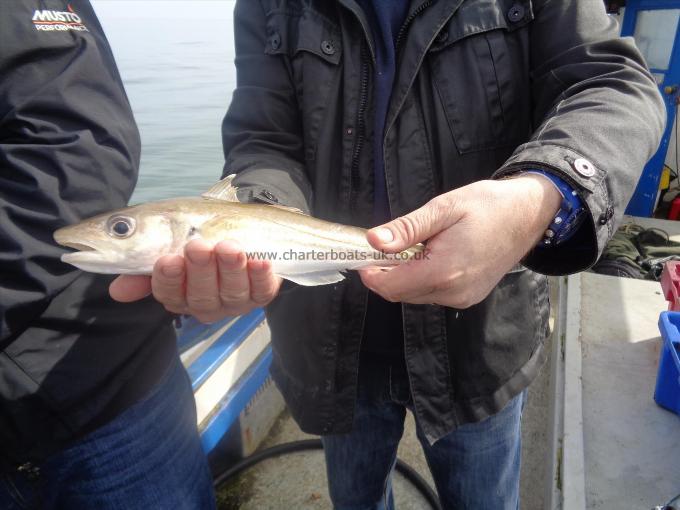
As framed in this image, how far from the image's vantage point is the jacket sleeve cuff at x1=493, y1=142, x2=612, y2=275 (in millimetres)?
1336

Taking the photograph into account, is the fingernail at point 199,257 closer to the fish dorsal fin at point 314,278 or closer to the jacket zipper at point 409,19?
the fish dorsal fin at point 314,278

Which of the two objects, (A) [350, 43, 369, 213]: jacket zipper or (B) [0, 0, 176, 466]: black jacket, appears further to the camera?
(A) [350, 43, 369, 213]: jacket zipper

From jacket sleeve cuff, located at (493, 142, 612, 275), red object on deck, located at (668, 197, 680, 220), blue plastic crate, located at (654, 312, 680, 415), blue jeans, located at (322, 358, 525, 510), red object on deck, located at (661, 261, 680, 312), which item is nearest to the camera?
jacket sleeve cuff, located at (493, 142, 612, 275)

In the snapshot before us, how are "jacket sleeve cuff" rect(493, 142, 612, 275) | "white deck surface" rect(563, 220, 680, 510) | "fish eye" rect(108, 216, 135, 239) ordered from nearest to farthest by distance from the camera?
"jacket sleeve cuff" rect(493, 142, 612, 275), "fish eye" rect(108, 216, 135, 239), "white deck surface" rect(563, 220, 680, 510)

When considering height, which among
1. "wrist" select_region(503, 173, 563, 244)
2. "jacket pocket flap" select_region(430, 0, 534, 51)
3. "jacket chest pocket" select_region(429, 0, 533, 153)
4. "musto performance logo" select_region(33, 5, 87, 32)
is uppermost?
"musto performance logo" select_region(33, 5, 87, 32)

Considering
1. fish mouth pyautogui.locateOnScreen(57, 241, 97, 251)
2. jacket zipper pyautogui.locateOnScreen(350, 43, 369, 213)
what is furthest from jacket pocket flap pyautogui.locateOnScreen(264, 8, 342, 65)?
fish mouth pyautogui.locateOnScreen(57, 241, 97, 251)

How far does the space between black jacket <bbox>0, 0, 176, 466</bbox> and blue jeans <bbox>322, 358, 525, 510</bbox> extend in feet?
3.05

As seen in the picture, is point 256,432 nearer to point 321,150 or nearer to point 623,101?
point 321,150

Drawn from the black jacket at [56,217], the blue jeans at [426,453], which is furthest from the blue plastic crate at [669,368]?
the black jacket at [56,217]

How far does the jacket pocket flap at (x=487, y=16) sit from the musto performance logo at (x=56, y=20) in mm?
1285

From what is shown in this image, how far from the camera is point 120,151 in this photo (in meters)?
1.79

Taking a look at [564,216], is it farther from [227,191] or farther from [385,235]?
[227,191]

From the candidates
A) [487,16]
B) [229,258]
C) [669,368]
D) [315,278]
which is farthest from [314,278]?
[669,368]

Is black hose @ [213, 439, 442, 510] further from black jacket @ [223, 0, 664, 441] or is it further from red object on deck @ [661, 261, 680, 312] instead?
red object on deck @ [661, 261, 680, 312]
